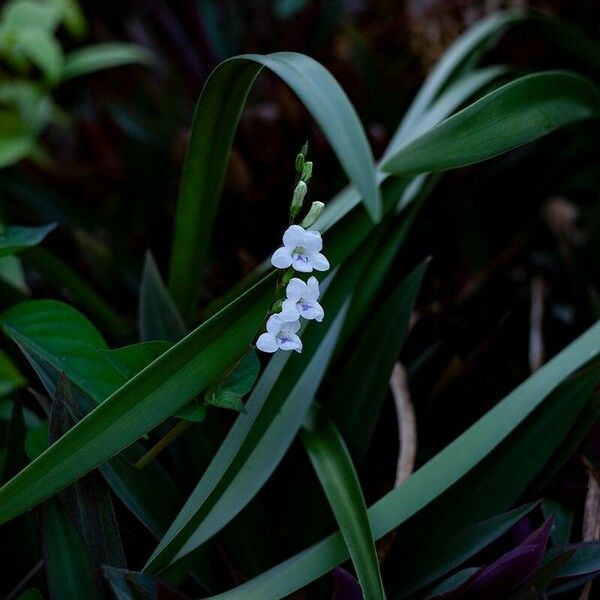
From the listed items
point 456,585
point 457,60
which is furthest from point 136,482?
point 457,60

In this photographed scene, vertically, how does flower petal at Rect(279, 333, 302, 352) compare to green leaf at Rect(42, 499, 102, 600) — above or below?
above

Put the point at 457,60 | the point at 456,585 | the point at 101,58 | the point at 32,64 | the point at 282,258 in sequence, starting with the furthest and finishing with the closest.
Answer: the point at 32,64, the point at 101,58, the point at 457,60, the point at 456,585, the point at 282,258

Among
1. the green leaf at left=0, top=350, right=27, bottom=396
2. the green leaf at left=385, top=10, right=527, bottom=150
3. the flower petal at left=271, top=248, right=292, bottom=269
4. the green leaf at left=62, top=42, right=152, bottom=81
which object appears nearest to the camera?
the flower petal at left=271, top=248, right=292, bottom=269

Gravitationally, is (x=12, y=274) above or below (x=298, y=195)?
above

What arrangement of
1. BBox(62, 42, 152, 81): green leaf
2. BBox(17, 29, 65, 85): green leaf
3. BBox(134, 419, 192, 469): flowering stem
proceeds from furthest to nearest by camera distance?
BBox(62, 42, 152, 81): green leaf, BBox(17, 29, 65, 85): green leaf, BBox(134, 419, 192, 469): flowering stem

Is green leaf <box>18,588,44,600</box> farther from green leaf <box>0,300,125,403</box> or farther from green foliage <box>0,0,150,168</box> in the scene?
green foliage <box>0,0,150,168</box>

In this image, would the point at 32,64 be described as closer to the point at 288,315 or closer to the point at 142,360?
the point at 142,360

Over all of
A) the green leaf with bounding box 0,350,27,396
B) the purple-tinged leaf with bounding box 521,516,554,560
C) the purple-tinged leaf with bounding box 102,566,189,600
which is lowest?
the purple-tinged leaf with bounding box 521,516,554,560

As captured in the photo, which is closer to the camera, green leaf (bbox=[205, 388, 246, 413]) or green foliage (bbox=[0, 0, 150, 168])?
green leaf (bbox=[205, 388, 246, 413])

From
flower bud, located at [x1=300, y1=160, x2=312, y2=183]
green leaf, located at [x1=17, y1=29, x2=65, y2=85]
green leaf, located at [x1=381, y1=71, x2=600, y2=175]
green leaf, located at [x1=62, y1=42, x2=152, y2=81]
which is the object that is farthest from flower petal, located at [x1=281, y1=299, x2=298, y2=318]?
green leaf, located at [x1=62, y1=42, x2=152, y2=81]
